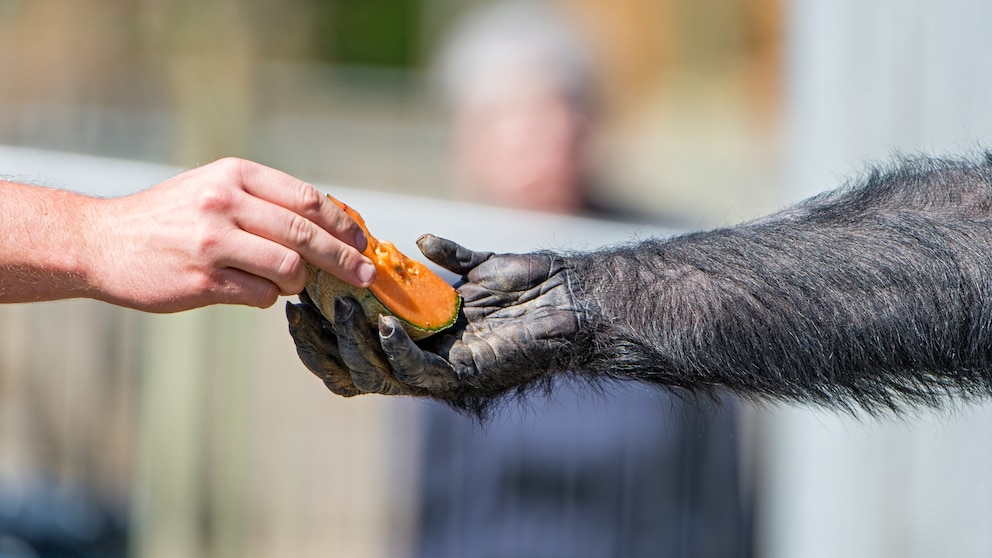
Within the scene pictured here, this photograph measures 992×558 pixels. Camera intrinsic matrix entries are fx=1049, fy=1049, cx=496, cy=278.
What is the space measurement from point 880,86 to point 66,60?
282 inches

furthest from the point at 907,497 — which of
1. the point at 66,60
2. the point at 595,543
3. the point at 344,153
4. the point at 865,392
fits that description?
the point at 66,60

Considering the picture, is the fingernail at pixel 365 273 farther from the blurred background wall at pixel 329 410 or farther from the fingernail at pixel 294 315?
the blurred background wall at pixel 329 410

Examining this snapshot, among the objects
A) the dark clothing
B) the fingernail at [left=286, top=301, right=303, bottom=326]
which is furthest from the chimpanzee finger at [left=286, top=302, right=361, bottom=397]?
the dark clothing

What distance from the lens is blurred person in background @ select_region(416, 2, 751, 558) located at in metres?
2.04

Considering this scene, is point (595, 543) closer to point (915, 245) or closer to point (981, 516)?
point (981, 516)

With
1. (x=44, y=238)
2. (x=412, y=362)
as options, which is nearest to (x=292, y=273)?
(x=412, y=362)

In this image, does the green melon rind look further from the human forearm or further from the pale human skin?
the human forearm

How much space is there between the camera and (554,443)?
209 centimetres

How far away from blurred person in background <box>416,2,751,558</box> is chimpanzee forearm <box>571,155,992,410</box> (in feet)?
1.88

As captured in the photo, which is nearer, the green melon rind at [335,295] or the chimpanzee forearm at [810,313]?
the green melon rind at [335,295]

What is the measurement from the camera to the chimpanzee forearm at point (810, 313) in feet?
4.21

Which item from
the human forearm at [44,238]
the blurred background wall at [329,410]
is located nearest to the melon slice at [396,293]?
the human forearm at [44,238]

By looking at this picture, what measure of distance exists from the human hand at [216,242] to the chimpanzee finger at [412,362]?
0.06 m

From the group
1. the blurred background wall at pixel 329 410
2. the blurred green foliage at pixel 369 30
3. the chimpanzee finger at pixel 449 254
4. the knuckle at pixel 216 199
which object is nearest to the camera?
the knuckle at pixel 216 199
